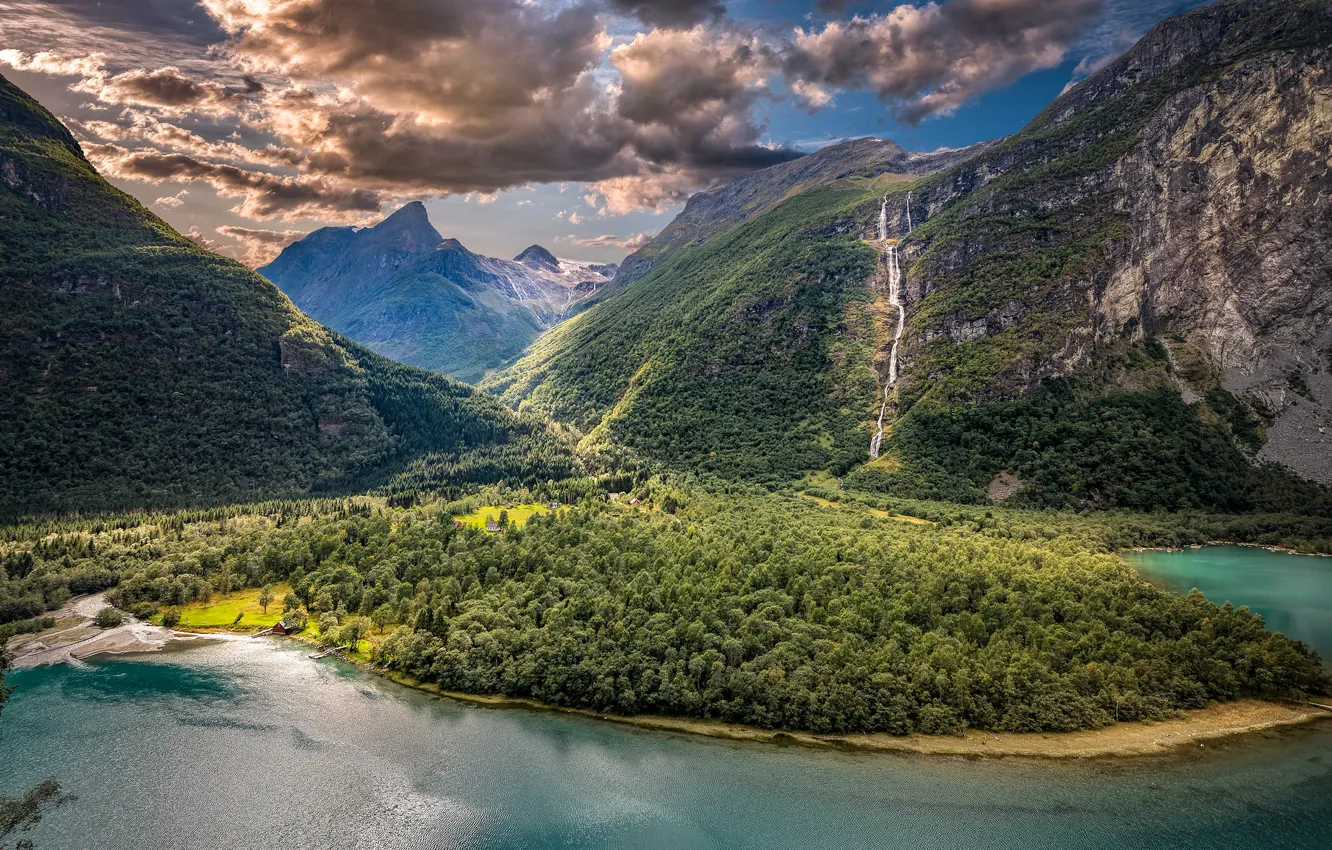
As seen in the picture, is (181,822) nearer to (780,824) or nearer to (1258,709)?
(780,824)

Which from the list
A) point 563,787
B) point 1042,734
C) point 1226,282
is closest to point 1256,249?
point 1226,282

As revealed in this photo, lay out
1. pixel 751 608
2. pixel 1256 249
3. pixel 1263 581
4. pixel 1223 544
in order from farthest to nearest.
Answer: pixel 1256 249
pixel 1223 544
pixel 1263 581
pixel 751 608

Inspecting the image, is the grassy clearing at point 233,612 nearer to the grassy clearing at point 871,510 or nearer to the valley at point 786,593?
the valley at point 786,593

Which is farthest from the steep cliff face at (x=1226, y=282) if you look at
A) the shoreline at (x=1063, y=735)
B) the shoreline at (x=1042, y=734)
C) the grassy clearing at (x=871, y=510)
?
the shoreline at (x=1042, y=734)

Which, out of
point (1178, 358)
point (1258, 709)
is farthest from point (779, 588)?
point (1178, 358)

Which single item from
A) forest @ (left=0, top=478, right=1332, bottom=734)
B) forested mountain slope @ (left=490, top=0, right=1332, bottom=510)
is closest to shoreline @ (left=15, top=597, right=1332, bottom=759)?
forest @ (left=0, top=478, right=1332, bottom=734)

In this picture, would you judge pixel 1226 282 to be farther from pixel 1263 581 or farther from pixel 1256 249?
pixel 1263 581

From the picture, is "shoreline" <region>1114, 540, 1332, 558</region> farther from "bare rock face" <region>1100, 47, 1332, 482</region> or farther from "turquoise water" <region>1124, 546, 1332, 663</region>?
"bare rock face" <region>1100, 47, 1332, 482</region>
